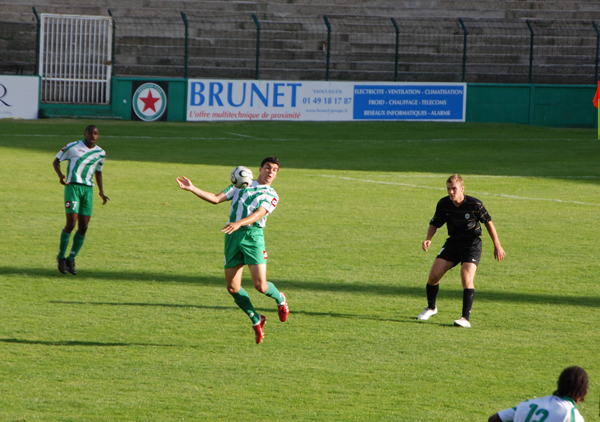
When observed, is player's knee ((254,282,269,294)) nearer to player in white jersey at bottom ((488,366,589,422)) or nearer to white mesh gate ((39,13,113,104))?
player in white jersey at bottom ((488,366,589,422))

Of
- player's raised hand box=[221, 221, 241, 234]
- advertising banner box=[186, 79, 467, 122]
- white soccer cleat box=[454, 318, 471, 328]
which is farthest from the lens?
advertising banner box=[186, 79, 467, 122]

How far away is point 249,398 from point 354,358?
1.50 m

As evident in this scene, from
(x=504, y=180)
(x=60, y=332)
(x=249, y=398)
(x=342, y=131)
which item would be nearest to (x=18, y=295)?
(x=60, y=332)

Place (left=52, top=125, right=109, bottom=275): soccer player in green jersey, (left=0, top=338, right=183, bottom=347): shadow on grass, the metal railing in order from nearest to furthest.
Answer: (left=0, top=338, right=183, bottom=347): shadow on grass < (left=52, top=125, right=109, bottom=275): soccer player in green jersey < the metal railing

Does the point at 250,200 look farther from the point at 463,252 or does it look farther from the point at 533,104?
the point at 533,104

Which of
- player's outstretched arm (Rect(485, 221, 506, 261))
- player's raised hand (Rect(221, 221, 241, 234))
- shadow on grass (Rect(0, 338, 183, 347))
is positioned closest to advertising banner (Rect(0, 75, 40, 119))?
shadow on grass (Rect(0, 338, 183, 347))

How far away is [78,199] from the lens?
1099cm

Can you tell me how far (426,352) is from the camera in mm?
8078

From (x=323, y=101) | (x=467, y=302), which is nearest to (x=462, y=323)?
(x=467, y=302)

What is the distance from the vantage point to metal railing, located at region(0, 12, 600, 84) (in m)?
33.6

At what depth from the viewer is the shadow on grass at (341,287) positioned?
33.8 ft

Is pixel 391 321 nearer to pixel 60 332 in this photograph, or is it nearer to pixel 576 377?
pixel 60 332

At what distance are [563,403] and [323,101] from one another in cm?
2712

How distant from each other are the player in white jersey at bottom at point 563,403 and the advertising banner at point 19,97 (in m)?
26.6
